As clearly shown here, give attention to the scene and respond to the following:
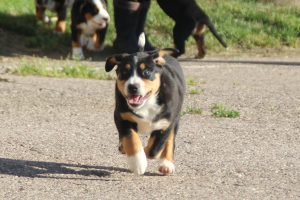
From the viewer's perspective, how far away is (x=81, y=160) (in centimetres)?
653

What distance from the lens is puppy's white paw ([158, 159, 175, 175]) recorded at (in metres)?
6.04

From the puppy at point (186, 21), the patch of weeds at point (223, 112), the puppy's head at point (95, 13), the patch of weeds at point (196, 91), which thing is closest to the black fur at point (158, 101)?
the patch of weeds at point (223, 112)

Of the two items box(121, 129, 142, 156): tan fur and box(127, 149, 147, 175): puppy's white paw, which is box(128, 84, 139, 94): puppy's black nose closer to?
box(121, 129, 142, 156): tan fur

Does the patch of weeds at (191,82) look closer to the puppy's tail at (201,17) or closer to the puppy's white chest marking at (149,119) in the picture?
the puppy's tail at (201,17)

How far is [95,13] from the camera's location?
1289 cm

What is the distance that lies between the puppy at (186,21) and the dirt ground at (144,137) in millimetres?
2364

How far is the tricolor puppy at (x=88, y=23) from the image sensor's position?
12.9m

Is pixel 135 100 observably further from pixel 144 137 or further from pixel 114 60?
pixel 144 137

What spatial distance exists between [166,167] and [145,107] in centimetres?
45

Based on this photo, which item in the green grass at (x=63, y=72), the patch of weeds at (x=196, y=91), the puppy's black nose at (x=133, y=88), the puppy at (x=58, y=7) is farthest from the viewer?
the puppy at (x=58, y=7)

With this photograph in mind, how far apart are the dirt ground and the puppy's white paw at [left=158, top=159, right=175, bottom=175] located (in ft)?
0.14

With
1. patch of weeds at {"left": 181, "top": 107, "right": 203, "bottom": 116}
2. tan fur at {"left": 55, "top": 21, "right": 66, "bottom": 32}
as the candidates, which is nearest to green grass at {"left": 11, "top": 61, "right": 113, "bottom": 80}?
patch of weeds at {"left": 181, "top": 107, "right": 203, "bottom": 116}

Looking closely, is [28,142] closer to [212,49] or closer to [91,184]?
[91,184]

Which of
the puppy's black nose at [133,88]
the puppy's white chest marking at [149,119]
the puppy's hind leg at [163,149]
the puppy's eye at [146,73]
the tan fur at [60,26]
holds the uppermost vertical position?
the puppy's eye at [146,73]
